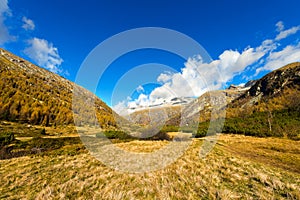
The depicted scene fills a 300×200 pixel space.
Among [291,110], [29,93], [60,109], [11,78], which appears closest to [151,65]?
[291,110]

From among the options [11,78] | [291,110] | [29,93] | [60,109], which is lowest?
[291,110]

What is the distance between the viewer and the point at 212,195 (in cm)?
731

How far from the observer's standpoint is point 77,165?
1295 centimetres

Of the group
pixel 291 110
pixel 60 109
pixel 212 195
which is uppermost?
pixel 60 109

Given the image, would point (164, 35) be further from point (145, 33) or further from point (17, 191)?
point (17, 191)

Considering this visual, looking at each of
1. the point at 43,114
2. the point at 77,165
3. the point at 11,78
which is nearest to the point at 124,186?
the point at 77,165

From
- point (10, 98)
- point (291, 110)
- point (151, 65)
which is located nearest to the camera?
point (151, 65)

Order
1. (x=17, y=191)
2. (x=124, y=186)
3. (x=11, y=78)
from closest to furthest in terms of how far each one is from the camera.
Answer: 1. (x=17, y=191)
2. (x=124, y=186)
3. (x=11, y=78)

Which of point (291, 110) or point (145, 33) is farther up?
point (145, 33)

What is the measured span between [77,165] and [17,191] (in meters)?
5.10

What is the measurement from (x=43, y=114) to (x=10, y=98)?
1735 cm

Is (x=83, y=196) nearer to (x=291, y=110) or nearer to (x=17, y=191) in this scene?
(x=17, y=191)

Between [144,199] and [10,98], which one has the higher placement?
[10,98]

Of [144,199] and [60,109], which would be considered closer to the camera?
[144,199]
